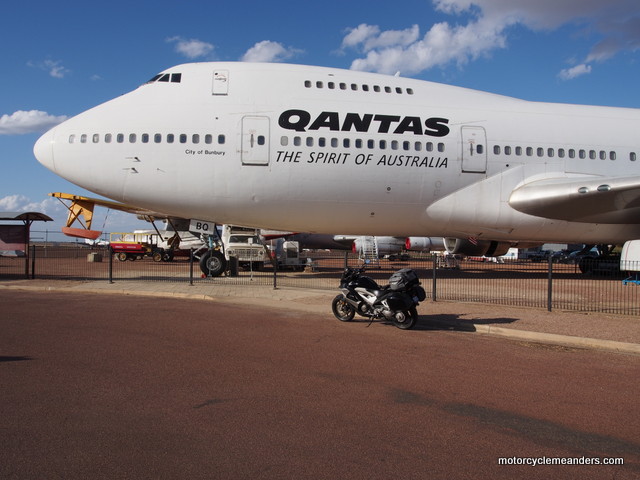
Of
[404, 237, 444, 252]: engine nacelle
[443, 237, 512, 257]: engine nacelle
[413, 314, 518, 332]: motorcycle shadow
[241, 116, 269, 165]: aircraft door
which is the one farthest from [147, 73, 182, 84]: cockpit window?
[404, 237, 444, 252]: engine nacelle

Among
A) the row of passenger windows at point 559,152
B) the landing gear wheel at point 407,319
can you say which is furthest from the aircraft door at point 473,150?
the landing gear wheel at point 407,319

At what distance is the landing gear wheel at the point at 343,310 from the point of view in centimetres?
962

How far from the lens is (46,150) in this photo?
46.5 ft

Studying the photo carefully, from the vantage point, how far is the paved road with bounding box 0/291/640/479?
11.7 ft

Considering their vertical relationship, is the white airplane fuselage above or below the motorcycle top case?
above

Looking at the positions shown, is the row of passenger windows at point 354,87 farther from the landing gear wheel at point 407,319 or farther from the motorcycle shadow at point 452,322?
the landing gear wheel at point 407,319

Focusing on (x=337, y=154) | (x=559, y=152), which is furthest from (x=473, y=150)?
(x=337, y=154)

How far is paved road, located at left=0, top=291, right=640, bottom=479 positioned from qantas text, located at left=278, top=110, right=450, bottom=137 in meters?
7.73

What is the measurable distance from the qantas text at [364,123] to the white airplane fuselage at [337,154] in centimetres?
3

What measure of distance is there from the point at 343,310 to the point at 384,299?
100 cm

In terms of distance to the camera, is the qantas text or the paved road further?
the qantas text

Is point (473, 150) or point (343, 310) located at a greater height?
point (473, 150)

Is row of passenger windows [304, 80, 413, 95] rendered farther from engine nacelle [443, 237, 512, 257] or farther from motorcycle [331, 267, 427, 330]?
motorcycle [331, 267, 427, 330]
